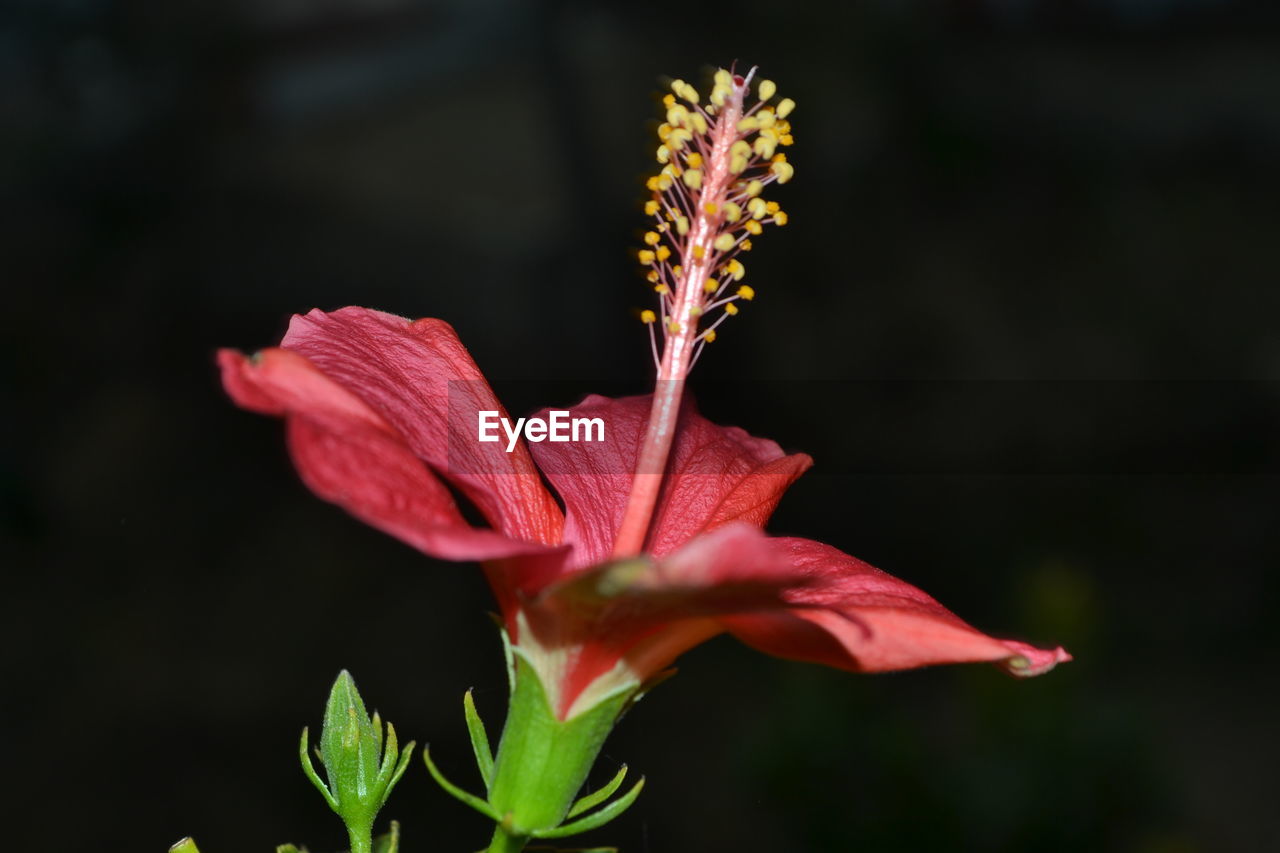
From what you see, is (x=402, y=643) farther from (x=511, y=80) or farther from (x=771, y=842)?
(x=511, y=80)

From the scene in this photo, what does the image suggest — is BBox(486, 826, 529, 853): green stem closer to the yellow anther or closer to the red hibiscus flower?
the red hibiscus flower

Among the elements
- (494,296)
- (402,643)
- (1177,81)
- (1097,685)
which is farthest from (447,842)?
(1177,81)

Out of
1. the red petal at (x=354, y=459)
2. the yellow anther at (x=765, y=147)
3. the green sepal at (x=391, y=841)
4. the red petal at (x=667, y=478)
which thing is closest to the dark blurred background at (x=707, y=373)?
the red petal at (x=667, y=478)

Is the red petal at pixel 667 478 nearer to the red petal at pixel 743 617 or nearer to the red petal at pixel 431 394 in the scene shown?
the red petal at pixel 431 394

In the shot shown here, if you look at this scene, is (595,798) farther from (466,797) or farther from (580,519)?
(580,519)

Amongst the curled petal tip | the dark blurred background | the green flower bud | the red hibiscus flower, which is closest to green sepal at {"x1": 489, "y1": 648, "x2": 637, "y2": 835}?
the red hibiscus flower

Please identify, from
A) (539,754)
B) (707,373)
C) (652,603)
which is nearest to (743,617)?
(652,603)

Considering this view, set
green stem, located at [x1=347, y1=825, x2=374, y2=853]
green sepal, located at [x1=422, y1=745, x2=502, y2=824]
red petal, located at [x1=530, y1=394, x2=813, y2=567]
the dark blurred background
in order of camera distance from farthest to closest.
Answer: the dark blurred background, red petal, located at [x1=530, y1=394, x2=813, y2=567], green stem, located at [x1=347, y1=825, x2=374, y2=853], green sepal, located at [x1=422, y1=745, x2=502, y2=824]
